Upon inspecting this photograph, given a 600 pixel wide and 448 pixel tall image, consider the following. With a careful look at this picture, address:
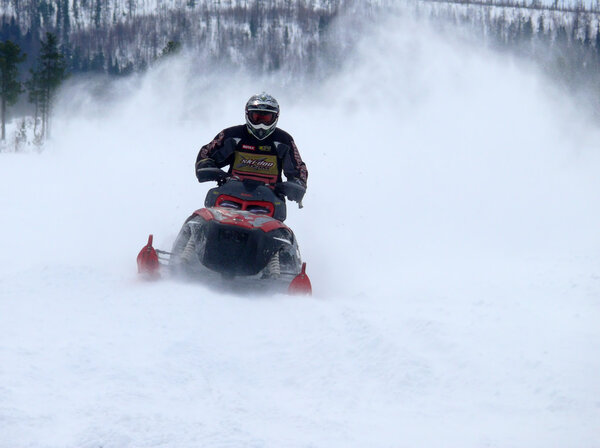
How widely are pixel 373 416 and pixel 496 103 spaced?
67.2 feet

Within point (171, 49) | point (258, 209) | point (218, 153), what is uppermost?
point (171, 49)

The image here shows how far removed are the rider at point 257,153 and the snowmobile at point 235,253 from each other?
0.79 metres

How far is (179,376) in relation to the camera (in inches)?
150

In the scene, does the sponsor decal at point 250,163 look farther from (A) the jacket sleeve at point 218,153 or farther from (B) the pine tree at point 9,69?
(B) the pine tree at point 9,69

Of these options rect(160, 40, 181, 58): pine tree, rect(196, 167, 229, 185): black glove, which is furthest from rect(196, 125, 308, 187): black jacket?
rect(160, 40, 181, 58): pine tree

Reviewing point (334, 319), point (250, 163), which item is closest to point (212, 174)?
point (250, 163)

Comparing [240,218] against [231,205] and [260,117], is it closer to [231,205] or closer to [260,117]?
[231,205]

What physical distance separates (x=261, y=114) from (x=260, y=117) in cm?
4

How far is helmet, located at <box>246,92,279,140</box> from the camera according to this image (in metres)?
7.66

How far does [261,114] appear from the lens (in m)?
7.71

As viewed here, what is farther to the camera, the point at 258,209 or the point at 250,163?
the point at 250,163

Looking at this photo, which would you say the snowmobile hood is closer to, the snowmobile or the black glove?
the snowmobile

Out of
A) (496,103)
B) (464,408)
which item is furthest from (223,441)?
(496,103)

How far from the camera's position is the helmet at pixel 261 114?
7656 mm
